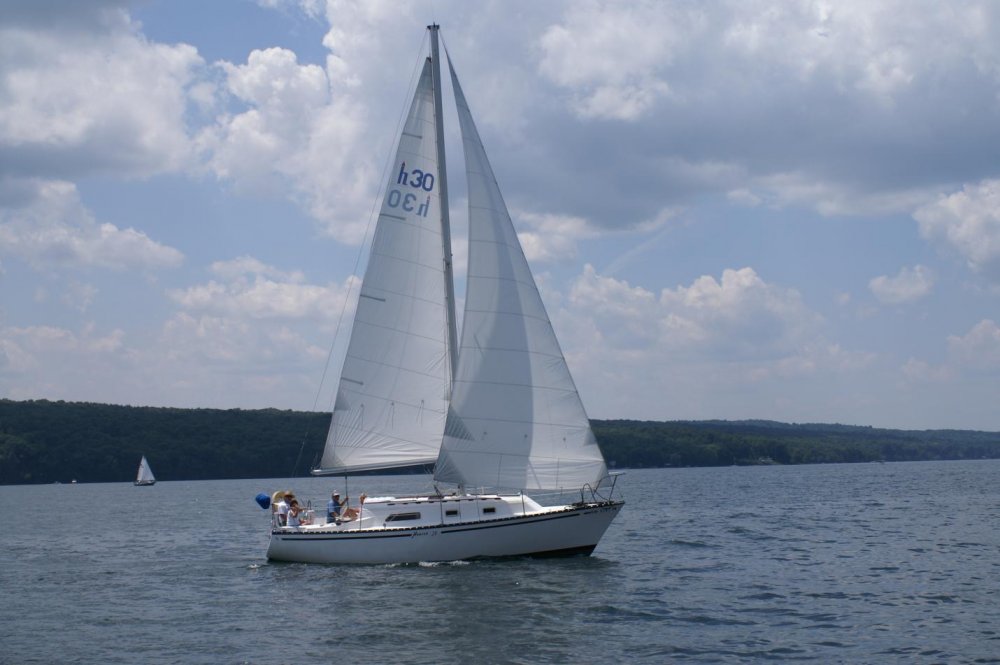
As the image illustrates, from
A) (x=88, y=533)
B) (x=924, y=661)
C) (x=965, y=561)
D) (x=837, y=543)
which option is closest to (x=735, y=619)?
(x=924, y=661)

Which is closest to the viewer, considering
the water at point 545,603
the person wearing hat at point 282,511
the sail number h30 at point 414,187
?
the water at point 545,603

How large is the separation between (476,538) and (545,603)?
564 cm

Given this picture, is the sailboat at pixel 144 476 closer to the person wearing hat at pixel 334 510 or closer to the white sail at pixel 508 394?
the person wearing hat at pixel 334 510

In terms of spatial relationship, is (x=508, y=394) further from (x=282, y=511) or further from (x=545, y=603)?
(x=282, y=511)

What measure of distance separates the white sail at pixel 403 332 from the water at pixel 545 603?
3.75 metres

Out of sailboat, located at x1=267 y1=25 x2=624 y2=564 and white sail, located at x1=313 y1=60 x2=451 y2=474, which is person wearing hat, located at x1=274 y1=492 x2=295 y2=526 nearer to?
sailboat, located at x1=267 y1=25 x2=624 y2=564

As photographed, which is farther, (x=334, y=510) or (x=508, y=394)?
(x=334, y=510)

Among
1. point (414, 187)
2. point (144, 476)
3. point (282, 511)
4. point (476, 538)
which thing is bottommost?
point (144, 476)

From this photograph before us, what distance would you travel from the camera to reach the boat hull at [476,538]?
96.7ft

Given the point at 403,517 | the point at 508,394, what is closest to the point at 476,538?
the point at 403,517

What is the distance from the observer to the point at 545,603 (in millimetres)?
24141

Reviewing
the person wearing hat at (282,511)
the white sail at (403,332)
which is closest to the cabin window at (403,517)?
the white sail at (403,332)

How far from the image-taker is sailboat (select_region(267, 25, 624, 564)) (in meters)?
30.0

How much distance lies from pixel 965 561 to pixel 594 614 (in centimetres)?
1531
